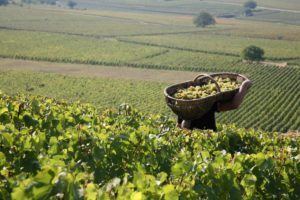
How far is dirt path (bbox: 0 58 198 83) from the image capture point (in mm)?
50781

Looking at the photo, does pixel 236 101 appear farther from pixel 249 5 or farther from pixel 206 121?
pixel 249 5

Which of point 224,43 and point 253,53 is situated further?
point 224,43

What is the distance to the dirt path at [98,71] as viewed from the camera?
50781mm

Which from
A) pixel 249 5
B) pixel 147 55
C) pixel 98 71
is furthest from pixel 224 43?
pixel 249 5

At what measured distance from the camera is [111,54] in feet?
210

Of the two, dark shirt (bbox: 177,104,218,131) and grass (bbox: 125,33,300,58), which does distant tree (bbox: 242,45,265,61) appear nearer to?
grass (bbox: 125,33,300,58)

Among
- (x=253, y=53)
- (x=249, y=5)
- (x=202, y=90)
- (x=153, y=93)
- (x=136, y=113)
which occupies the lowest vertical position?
(x=249, y=5)

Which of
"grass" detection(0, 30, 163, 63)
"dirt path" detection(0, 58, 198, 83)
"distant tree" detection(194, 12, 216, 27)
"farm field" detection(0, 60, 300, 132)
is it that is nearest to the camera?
"farm field" detection(0, 60, 300, 132)

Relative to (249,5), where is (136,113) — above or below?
above

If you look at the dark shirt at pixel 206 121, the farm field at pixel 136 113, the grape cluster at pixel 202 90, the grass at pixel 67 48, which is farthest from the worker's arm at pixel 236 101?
the grass at pixel 67 48

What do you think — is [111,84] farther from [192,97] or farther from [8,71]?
[192,97]

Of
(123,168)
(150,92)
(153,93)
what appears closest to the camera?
(123,168)

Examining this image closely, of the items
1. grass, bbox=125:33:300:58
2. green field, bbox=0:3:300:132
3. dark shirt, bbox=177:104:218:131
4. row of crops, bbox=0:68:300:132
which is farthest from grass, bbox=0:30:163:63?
dark shirt, bbox=177:104:218:131

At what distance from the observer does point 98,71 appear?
53406 millimetres
